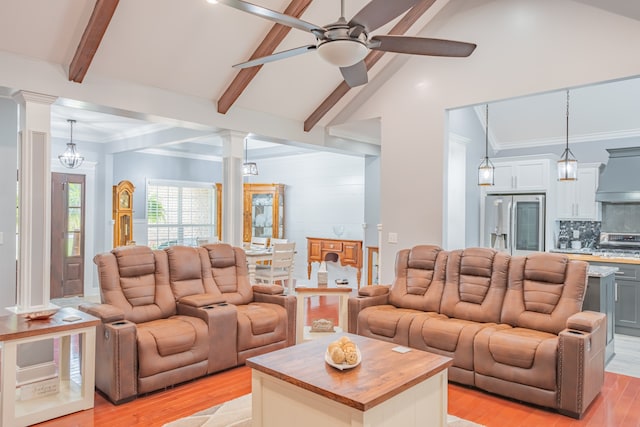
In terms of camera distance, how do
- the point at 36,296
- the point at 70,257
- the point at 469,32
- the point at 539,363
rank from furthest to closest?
the point at 70,257
the point at 469,32
the point at 36,296
the point at 539,363

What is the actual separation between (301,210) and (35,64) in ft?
20.0

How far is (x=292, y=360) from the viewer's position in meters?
2.72

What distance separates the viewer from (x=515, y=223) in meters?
6.86

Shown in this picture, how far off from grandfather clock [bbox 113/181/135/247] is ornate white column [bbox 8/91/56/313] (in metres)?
4.41

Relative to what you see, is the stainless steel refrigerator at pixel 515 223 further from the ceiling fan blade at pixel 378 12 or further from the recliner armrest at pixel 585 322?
the ceiling fan blade at pixel 378 12

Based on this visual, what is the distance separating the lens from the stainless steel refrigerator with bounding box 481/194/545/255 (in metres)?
6.66

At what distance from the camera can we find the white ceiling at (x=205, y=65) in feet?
11.7

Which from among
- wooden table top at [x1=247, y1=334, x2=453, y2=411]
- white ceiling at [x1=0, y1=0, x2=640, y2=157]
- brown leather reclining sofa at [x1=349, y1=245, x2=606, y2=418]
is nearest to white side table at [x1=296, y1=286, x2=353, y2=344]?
brown leather reclining sofa at [x1=349, y1=245, x2=606, y2=418]

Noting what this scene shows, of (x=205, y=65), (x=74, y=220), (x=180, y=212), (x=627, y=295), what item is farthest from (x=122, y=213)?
(x=627, y=295)

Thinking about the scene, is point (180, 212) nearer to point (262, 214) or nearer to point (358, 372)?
point (262, 214)

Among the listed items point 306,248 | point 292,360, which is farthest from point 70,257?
point 292,360

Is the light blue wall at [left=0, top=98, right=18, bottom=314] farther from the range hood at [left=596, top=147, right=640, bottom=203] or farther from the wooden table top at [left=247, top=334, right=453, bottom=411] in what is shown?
the range hood at [left=596, top=147, right=640, bottom=203]

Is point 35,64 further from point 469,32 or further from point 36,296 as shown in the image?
point 469,32

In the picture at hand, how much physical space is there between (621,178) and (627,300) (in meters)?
1.75
